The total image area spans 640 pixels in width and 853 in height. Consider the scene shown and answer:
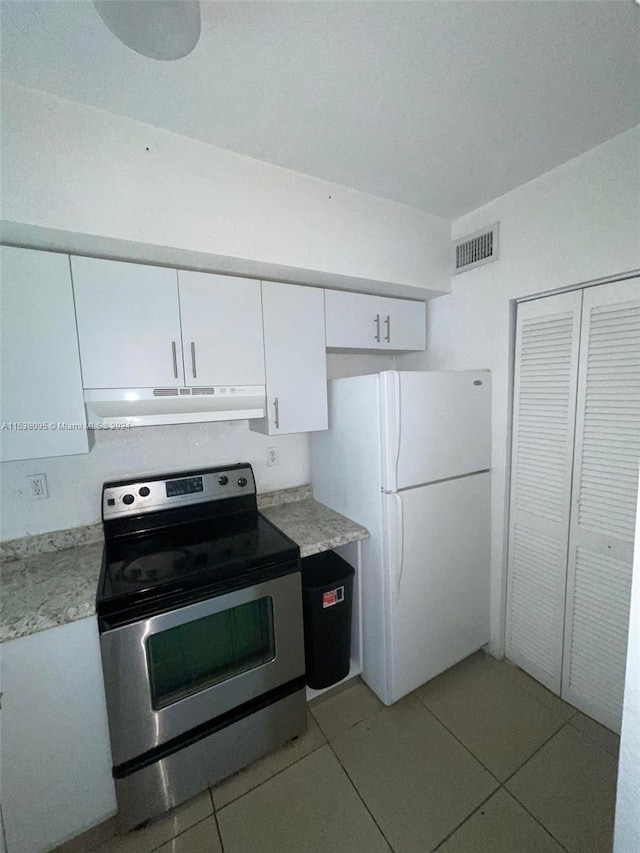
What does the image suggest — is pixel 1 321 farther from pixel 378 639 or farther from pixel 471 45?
pixel 378 639

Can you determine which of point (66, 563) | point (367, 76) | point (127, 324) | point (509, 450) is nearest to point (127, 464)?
point (66, 563)

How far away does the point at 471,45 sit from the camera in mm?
1020

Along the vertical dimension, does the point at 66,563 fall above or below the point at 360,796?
above

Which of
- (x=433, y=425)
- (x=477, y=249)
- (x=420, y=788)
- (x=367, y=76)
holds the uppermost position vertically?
(x=367, y=76)

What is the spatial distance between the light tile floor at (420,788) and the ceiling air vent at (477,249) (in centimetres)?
240

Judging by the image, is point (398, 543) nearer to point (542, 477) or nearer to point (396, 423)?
point (396, 423)

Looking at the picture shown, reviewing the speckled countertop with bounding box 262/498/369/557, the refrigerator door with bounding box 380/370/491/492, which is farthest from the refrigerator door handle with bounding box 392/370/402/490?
the speckled countertop with bounding box 262/498/369/557

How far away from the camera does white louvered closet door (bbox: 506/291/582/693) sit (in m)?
1.66

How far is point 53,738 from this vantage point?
3.84ft

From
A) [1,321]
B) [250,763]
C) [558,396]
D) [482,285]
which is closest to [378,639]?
[250,763]

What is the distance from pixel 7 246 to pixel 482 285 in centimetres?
221

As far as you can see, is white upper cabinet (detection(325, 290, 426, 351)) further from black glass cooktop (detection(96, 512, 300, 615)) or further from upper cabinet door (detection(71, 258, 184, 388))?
black glass cooktop (detection(96, 512, 300, 615))

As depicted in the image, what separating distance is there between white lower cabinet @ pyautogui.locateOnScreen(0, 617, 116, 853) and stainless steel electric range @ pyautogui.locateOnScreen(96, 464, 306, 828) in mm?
69

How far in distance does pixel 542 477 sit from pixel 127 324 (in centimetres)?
213
